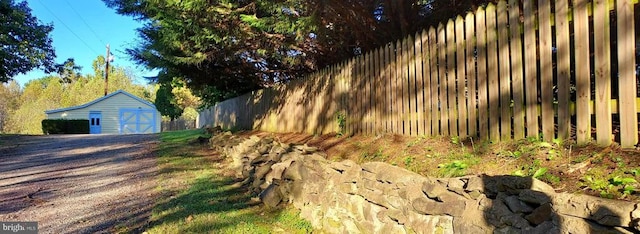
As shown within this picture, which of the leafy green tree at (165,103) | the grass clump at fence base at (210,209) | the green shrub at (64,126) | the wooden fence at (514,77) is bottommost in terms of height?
the grass clump at fence base at (210,209)

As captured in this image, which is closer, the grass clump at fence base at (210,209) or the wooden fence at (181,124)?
the grass clump at fence base at (210,209)

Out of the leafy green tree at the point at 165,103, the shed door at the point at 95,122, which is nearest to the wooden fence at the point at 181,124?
the leafy green tree at the point at 165,103

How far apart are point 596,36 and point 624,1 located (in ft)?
0.91

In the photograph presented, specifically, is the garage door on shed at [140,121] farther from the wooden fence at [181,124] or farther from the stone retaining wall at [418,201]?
the stone retaining wall at [418,201]

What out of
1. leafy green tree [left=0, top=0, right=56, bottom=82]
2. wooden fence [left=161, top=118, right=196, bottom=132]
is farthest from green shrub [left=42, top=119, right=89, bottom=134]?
leafy green tree [left=0, top=0, right=56, bottom=82]

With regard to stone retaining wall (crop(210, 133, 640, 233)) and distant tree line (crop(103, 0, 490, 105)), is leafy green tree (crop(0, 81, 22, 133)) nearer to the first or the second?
distant tree line (crop(103, 0, 490, 105))

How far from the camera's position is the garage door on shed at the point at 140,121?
35.5 meters

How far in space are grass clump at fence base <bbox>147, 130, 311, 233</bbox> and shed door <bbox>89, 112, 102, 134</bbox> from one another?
99.4ft

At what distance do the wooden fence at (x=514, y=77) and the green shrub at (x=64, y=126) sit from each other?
28.4 m

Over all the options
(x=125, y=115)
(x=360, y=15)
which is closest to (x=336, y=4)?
(x=360, y=15)

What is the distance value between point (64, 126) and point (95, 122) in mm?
6273

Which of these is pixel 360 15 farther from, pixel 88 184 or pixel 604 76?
pixel 88 184

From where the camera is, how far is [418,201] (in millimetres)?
3334

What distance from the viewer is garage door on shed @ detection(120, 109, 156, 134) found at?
35531mm
